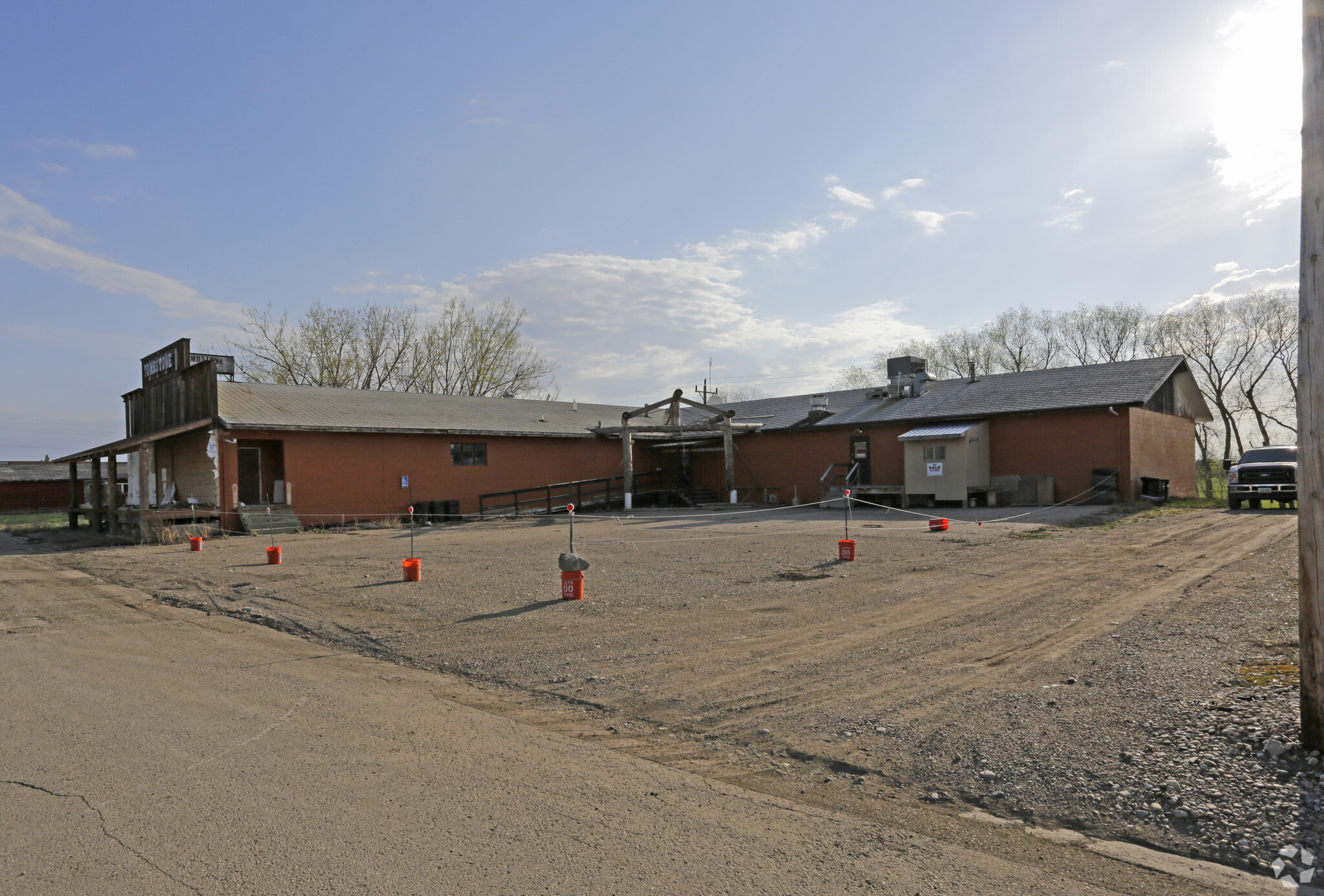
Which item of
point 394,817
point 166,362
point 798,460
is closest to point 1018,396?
point 798,460

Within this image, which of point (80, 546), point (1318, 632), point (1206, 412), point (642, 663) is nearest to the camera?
point (1318, 632)

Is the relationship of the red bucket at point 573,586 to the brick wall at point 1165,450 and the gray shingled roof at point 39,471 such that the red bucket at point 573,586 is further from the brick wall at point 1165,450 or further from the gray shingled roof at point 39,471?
the gray shingled roof at point 39,471

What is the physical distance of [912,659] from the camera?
6.50 metres

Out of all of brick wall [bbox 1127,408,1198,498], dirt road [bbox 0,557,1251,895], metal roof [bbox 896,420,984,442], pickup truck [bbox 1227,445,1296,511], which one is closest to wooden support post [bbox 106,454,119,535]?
dirt road [bbox 0,557,1251,895]

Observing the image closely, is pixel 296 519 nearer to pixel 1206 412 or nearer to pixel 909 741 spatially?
pixel 909 741

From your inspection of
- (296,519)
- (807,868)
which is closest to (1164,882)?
(807,868)

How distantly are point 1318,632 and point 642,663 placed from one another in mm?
4484

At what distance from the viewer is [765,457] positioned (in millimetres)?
31328

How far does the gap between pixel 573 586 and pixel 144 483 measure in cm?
1801

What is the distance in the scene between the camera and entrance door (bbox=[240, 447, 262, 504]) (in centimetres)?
2373

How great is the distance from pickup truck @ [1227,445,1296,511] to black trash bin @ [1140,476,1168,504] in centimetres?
199

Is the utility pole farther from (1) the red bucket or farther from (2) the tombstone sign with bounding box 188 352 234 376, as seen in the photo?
(2) the tombstone sign with bounding box 188 352 234 376

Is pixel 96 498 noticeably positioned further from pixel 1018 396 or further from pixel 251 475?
pixel 1018 396

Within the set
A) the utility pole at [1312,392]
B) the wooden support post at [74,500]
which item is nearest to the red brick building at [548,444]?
the wooden support post at [74,500]
